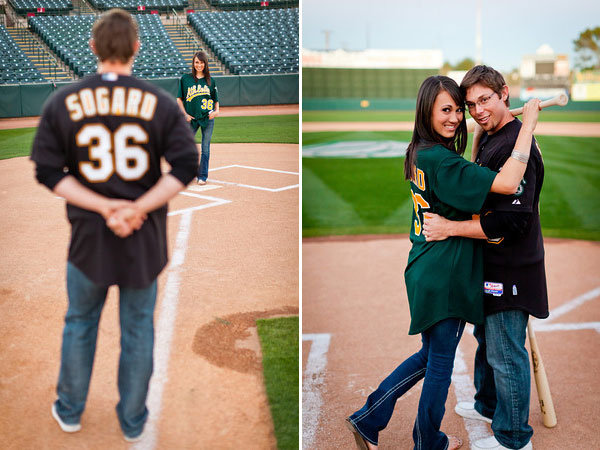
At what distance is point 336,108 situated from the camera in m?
26.2

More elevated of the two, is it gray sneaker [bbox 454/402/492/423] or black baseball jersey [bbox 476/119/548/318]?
black baseball jersey [bbox 476/119/548/318]

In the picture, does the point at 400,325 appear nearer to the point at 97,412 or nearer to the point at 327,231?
the point at 97,412

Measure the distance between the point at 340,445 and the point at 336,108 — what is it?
78.7 feet

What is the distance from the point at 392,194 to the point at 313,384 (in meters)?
7.51

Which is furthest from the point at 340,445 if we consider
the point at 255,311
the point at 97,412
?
the point at 97,412

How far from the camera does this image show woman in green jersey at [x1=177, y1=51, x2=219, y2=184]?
7.78 ft

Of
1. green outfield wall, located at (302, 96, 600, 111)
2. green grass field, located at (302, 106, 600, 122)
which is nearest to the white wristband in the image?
green grass field, located at (302, 106, 600, 122)

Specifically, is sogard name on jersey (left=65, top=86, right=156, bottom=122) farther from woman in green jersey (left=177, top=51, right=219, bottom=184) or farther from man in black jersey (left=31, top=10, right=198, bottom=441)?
woman in green jersey (left=177, top=51, right=219, bottom=184)

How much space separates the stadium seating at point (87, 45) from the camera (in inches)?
86.0

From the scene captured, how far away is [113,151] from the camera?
1991mm

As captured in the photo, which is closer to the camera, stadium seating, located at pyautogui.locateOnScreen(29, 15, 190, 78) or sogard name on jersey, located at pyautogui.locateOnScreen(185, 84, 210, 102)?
stadium seating, located at pyautogui.locateOnScreen(29, 15, 190, 78)

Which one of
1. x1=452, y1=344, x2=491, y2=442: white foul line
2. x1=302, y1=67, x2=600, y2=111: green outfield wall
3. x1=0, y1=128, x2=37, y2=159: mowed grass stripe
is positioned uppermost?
x1=302, y1=67, x2=600, y2=111: green outfield wall

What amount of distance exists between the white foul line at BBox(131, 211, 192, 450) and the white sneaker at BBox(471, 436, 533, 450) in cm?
156

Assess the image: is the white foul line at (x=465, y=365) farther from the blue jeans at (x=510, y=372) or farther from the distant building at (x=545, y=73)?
the distant building at (x=545, y=73)
